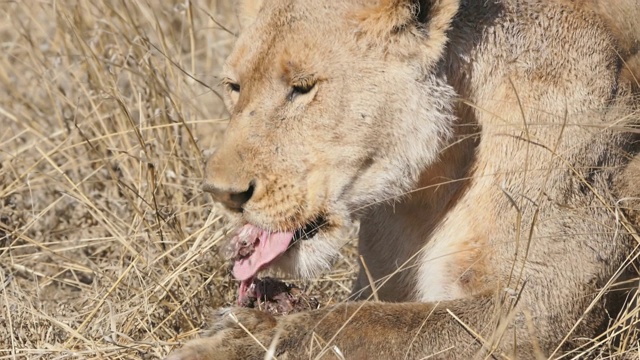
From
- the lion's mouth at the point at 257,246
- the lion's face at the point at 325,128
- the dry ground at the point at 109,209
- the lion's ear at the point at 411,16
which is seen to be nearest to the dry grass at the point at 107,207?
the dry ground at the point at 109,209

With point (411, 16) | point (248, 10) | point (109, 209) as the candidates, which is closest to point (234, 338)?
point (411, 16)

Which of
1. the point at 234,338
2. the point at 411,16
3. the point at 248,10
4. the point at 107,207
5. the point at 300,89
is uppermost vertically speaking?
the point at 411,16

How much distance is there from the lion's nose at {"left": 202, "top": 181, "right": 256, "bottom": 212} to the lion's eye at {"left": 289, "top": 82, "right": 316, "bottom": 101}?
0.88 ft

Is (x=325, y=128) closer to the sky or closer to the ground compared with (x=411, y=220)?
closer to the sky

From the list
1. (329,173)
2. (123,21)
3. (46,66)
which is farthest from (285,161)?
(46,66)

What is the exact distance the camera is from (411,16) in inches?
117

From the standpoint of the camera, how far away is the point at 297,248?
308cm

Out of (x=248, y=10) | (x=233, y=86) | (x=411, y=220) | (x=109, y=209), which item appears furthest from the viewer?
(x=109, y=209)

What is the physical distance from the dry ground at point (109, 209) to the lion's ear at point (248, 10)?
55cm

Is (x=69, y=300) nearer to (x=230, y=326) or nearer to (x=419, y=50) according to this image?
(x=230, y=326)

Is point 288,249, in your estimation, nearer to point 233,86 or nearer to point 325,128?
point 325,128

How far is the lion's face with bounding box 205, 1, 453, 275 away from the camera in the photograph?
117 inches

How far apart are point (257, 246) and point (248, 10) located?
2.65 ft

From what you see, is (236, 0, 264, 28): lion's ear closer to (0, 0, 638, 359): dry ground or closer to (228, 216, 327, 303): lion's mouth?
(0, 0, 638, 359): dry ground
